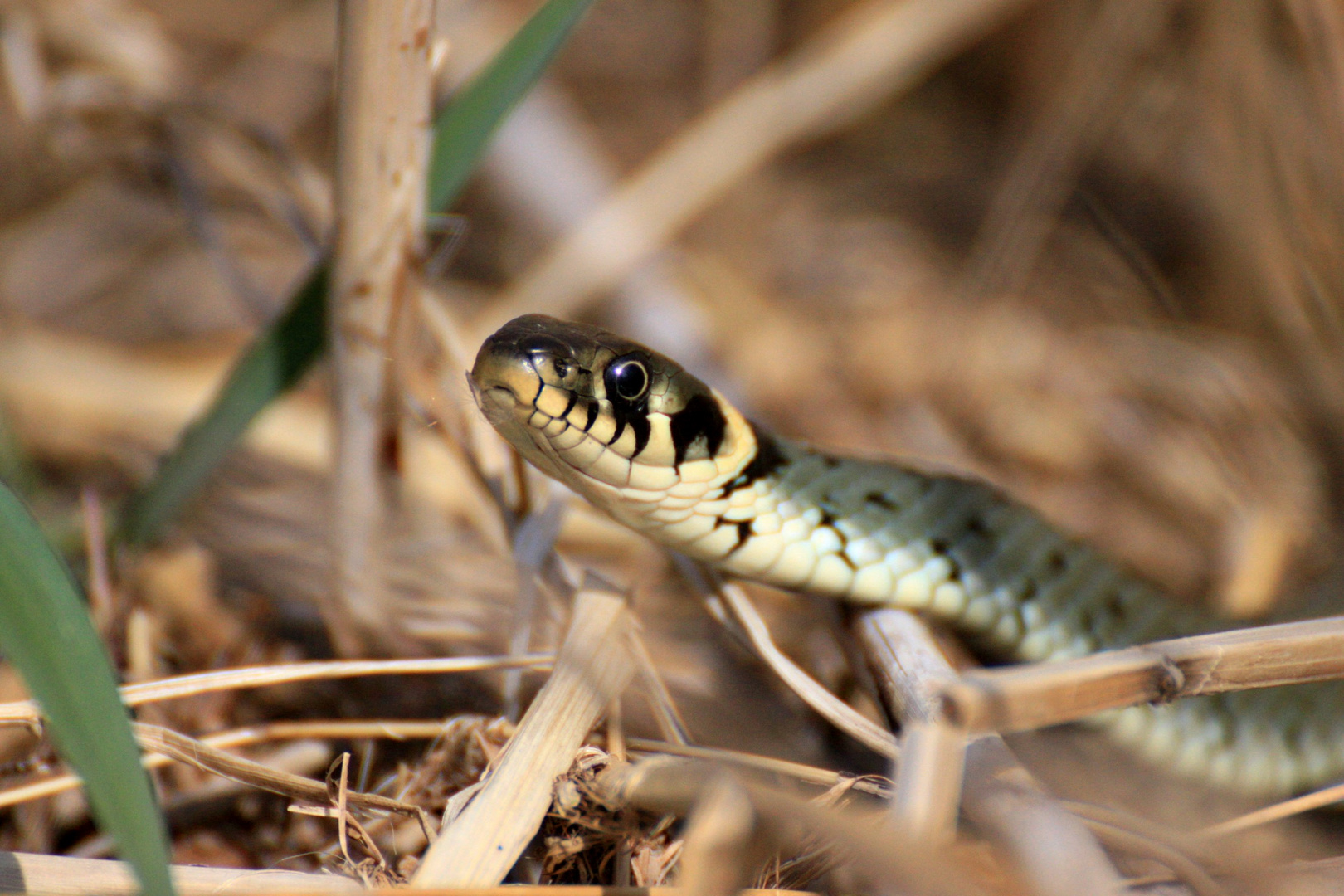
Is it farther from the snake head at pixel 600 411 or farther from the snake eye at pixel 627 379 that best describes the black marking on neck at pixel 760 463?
the snake eye at pixel 627 379

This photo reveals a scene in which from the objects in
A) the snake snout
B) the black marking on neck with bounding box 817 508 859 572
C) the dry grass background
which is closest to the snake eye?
the snake snout

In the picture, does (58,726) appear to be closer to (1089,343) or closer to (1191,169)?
(1089,343)

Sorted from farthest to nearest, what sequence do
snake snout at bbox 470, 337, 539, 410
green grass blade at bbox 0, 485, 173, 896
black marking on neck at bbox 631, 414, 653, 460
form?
1. black marking on neck at bbox 631, 414, 653, 460
2. snake snout at bbox 470, 337, 539, 410
3. green grass blade at bbox 0, 485, 173, 896

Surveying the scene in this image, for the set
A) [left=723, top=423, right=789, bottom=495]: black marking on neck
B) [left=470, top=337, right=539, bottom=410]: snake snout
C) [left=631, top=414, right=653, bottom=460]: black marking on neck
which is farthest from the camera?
[left=723, top=423, right=789, bottom=495]: black marking on neck

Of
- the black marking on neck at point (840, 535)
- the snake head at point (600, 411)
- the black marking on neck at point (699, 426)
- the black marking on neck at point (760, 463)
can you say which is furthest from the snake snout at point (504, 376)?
the black marking on neck at point (840, 535)

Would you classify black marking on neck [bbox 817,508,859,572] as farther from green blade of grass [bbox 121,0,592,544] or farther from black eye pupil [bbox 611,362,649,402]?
green blade of grass [bbox 121,0,592,544]

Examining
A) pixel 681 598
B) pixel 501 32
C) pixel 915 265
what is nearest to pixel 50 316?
pixel 501 32
